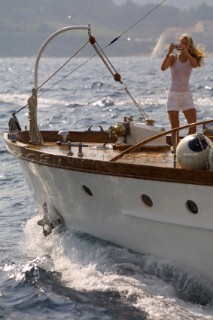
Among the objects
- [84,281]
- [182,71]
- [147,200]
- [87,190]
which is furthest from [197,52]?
[84,281]

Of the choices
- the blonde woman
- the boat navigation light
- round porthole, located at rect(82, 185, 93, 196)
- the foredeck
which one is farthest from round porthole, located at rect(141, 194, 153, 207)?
the boat navigation light

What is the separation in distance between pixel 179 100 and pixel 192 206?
2.89 metres

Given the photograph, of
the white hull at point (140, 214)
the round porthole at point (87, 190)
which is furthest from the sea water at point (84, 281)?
the round porthole at point (87, 190)

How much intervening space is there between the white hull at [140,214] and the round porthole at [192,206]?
1.3 inches

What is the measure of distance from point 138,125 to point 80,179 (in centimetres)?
163

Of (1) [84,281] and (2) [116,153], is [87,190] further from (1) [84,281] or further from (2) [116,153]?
(1) [84,281]

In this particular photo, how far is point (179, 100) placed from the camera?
12219mm

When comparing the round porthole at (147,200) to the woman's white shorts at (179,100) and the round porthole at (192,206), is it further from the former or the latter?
the woman's white shorts at (179,100)

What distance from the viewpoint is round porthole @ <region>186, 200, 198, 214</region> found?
9.62m

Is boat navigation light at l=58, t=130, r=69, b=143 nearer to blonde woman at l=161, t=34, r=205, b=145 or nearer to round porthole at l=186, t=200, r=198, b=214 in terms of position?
blonde woman at l=161, t=34, r=205, b=145

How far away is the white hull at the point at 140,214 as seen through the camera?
9.66 metres

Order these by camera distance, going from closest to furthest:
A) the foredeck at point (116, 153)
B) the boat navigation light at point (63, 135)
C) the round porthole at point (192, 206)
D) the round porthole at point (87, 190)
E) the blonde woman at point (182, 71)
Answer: the round porthole at point (192, 206)
the foredeck at point (116, 153)
the round porthole at point (87, 190)
the blonde woman at point (182, 71)
the boat navigation light at point (63, 135)

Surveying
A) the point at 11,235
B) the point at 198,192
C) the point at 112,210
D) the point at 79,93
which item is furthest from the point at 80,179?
the point at 79,93

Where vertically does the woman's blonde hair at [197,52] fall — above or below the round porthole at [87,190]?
above
